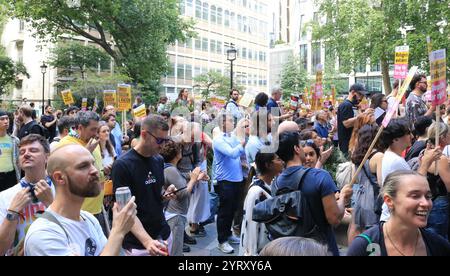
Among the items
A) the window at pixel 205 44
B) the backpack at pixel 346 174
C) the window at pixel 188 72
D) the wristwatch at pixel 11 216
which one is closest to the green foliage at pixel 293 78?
the window at pixel 188 72

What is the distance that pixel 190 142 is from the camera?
308 inches

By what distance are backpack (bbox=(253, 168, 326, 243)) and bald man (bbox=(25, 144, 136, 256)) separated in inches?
51.5

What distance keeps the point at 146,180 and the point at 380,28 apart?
26.8 metres

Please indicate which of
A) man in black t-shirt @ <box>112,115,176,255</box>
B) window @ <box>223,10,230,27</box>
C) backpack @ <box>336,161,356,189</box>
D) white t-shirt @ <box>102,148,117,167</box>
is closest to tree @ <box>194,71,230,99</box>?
window @ <box>223,10,230,27</box>

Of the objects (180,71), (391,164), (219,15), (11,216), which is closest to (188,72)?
(180,71)

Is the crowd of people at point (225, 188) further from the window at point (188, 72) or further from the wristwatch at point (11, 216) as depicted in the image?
the window at point (188, 72)

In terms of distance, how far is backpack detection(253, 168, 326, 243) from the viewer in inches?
147

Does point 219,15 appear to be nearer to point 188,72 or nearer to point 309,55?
point 188,72

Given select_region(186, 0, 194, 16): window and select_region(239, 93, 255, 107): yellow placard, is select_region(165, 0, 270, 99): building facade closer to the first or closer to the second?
select_region(186, 0, 194, 16): window

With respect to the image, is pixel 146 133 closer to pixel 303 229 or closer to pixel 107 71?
pixel 303 229

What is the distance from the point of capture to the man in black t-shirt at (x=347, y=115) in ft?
27.5
